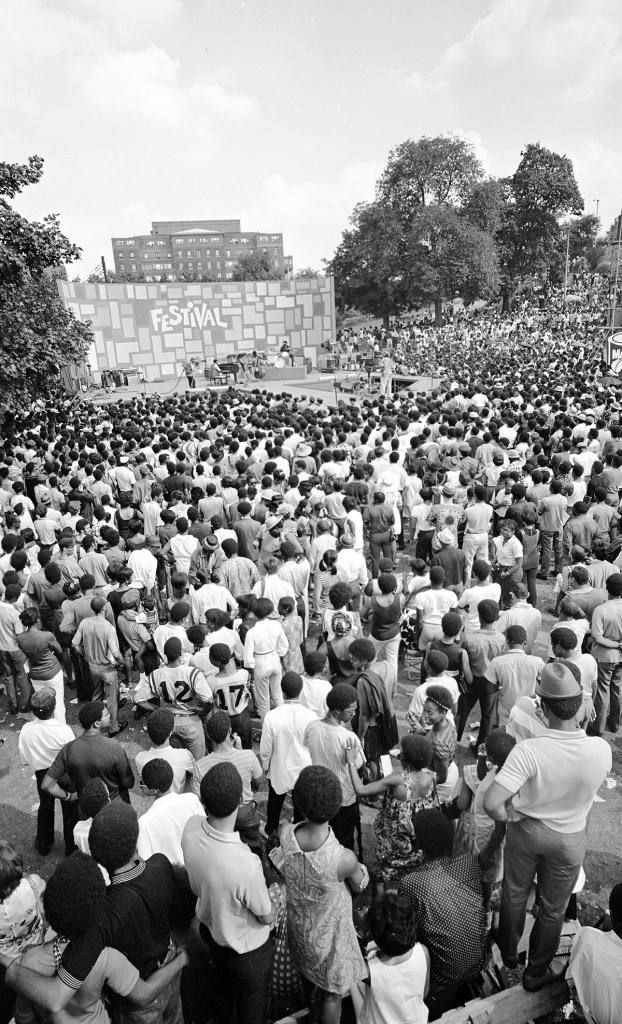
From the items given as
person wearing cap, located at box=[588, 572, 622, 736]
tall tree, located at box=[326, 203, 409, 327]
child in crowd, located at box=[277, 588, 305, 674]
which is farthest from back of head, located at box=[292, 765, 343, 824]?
tall tree, located at box=[326, 203, 409, 327]

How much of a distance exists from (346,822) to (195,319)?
1258 inches

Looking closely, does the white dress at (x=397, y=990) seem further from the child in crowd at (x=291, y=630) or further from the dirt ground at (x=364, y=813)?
the child in crowd at (x=291, y=630)

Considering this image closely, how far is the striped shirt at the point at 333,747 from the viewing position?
3.42 m

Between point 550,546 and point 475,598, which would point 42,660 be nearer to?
point 475,598

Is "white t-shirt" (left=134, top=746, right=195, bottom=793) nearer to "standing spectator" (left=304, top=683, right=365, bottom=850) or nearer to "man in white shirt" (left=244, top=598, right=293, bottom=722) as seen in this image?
"standing spectator" (left=304, top=683, right=365, bottom=850)

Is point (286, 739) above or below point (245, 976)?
above

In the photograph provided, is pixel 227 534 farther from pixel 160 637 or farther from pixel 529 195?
pixel 529 195

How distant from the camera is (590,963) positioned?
7.53ft

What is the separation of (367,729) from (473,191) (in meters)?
42.6

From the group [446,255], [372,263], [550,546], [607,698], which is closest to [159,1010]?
[607,698]

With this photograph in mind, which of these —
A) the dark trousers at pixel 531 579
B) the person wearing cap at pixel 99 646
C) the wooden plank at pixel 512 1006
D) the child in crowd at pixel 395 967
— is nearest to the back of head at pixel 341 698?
the child in crowd at pixel 395 967

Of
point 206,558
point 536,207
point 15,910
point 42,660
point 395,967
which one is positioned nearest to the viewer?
point 395,967

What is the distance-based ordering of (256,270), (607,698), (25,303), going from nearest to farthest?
(607,698), (25,303), (256,270)

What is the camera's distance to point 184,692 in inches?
169
